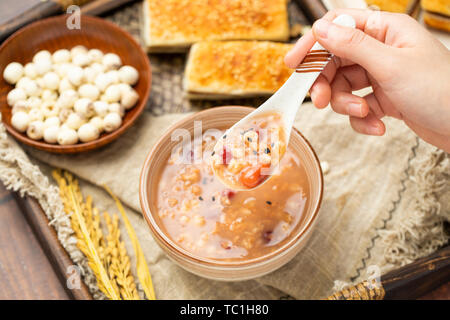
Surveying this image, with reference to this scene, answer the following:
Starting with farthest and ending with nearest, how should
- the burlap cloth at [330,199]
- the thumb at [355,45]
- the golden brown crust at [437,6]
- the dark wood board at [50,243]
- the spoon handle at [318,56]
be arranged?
the golden brown crust at [437,6]
the burlap cloth at [330,199]
the dark wood board at [50,243]
the spoon handle at [318,56]
the thumb at [355,45]

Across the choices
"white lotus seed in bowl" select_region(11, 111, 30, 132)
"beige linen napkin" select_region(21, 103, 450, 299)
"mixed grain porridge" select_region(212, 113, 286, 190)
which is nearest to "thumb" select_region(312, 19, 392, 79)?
"mixed grain porridge" select_region(212, 113, 286, 190)

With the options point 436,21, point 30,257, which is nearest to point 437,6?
point 436,21

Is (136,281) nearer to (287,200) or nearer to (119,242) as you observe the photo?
(119,242)

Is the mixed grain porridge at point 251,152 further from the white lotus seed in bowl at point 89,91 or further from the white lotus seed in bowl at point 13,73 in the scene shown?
the white lotus seed in bowl at point 13,73

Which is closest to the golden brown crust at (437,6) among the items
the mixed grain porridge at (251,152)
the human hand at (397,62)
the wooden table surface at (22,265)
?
the human hand at (397,62)

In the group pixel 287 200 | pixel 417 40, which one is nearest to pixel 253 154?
pixel 287 200

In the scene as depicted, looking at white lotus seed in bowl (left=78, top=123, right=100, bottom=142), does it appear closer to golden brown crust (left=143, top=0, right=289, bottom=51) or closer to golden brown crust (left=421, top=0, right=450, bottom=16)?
golden brown crust (left=143, top=0, right=289, bottom=51)
